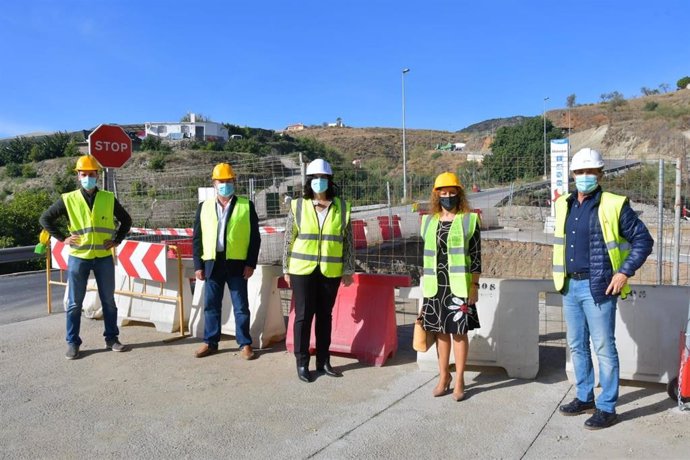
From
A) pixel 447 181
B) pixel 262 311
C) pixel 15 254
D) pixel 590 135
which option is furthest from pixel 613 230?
pixel 590 135

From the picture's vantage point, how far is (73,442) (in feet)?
13.4

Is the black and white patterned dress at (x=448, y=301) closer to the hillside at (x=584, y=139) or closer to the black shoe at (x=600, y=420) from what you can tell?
the black shoe at (x=600, y=420)

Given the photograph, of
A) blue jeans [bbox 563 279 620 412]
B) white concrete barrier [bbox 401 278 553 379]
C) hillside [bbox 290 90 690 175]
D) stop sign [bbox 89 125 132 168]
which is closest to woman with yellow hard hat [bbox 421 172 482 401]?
white concrete barrier [bbox 401 278 553 379]

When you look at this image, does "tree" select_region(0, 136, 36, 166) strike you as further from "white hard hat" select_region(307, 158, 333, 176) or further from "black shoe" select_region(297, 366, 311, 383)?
"black shoe" select_region(297, 366, 311, 383)

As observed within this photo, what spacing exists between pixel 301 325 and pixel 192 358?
57.8 inches

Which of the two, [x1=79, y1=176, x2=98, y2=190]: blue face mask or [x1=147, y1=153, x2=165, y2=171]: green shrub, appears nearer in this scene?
[x1=79, y1=176, x2=98, y2=190]: blue face mask

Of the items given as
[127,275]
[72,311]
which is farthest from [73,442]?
[127,275]

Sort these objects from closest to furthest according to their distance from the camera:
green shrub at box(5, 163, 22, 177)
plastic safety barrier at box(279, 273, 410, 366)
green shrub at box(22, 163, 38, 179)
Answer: plastic safety barrier at box(279, 273, 410, 366)
green shrub at box(22, 163, 38, 179)
green shrub at box(5, 163, 22, 177)

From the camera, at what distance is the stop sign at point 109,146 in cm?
833

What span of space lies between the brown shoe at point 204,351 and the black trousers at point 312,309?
1.22 m

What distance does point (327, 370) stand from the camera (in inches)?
217

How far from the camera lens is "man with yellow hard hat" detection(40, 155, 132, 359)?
605 cm

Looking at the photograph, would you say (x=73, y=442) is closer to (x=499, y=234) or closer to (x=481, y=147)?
(x=499, y=234)

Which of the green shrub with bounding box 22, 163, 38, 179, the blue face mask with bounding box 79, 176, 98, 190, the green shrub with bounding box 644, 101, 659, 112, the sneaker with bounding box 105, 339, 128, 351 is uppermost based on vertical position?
the green shrub with bounding box 644, 101, 659, 112
